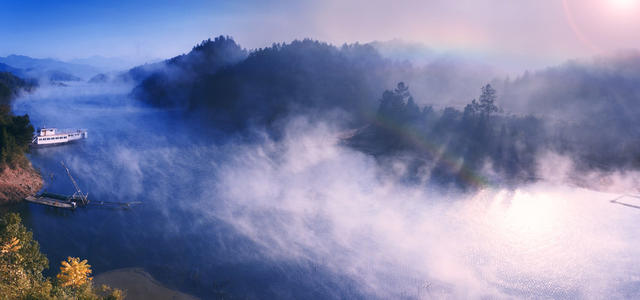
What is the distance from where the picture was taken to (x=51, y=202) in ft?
128

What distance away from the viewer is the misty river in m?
26.8

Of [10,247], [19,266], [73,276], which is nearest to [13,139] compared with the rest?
[10,247]

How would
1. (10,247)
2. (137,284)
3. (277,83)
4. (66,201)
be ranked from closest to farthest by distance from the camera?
1. (10,247)
2. (137,284)
3. (66,201)
4. (277,83)

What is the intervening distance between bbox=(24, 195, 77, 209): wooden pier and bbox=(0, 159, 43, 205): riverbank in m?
1.53

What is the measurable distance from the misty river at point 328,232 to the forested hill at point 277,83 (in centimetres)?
4470

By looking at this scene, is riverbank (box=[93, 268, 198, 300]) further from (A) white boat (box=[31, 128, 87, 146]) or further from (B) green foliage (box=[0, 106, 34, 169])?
(A) white boat (box=[31, 128, 87, 146])

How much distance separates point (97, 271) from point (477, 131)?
2663 inches

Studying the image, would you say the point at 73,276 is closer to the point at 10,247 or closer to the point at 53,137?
the point at 10,247

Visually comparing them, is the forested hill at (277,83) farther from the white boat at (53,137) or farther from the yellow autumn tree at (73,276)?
the yellow autumn tree at (73,276)

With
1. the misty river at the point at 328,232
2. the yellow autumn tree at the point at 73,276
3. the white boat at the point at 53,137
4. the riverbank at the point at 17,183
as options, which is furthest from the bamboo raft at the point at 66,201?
the white boat at the point at 53,137

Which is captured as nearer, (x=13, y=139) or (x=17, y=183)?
(x=17, y=183)

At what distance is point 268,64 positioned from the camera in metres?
121

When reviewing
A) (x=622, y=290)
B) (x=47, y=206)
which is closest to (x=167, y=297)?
(x=47, y=206)

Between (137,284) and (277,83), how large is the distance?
92160 millimetres
